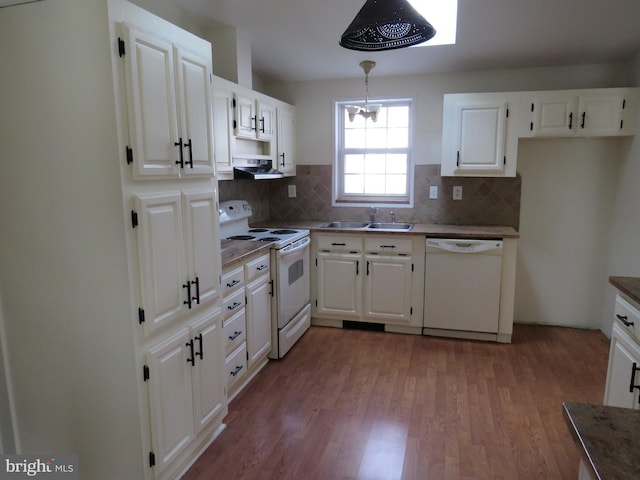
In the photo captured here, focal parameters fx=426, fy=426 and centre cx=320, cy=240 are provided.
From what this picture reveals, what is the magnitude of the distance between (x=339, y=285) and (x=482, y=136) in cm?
177

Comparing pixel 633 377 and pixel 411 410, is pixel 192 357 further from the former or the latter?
pixel 633 377

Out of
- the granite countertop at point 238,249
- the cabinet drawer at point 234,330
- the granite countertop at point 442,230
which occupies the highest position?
the granite countertop at point 442,230

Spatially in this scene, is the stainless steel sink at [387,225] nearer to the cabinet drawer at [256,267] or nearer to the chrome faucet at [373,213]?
the chrome faucet at [373,213]

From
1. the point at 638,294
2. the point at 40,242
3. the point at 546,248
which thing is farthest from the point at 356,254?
the point at 40,242

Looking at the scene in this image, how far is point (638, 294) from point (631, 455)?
3.65 feet

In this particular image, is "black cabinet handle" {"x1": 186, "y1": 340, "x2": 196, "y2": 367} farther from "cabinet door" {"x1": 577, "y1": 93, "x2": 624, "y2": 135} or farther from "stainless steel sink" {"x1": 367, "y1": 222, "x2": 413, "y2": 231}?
"cabinet door" {"x1": 577, "y1": 93, "x2": 624, "y2": 135}

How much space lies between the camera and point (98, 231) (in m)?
1.66

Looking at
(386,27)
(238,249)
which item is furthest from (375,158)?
(386,27)

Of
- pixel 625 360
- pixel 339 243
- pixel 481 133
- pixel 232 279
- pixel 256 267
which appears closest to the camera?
pixel 625 360

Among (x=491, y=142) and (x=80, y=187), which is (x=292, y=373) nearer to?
(x=80, y=187)

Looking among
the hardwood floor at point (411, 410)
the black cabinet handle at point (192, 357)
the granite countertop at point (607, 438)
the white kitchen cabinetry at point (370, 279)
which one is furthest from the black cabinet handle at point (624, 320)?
the black cabinet handle at point (192, 357)

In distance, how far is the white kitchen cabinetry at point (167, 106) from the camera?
1.63 metres

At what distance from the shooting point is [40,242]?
1.74 m

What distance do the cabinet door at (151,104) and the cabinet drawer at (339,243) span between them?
6.87 ft
